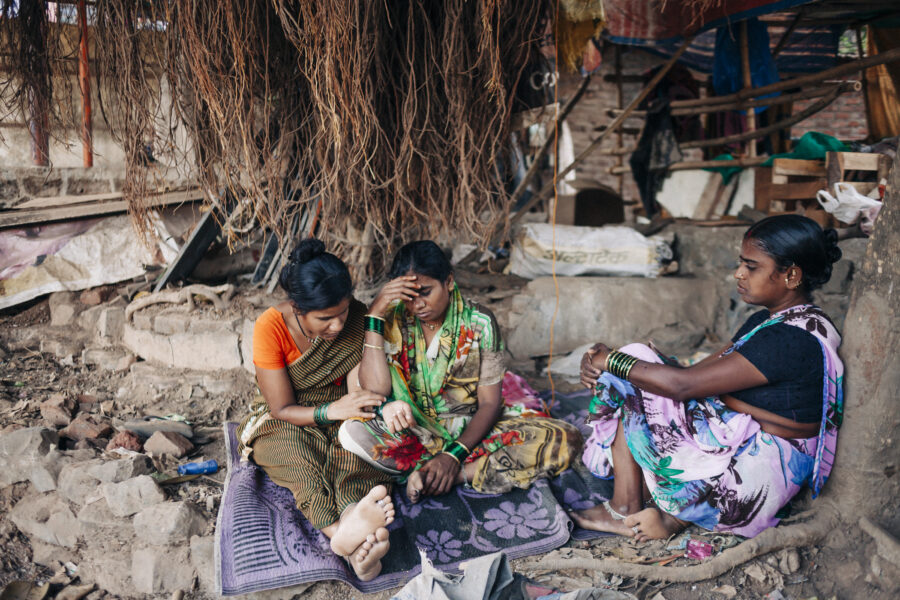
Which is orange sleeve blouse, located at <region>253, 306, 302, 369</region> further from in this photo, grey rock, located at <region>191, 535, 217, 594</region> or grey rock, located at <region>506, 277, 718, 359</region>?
grey rock, located at <region>506, 277, 718, 359</region>

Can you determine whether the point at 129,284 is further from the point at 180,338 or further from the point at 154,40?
the point at 154,40

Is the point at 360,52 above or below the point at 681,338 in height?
above

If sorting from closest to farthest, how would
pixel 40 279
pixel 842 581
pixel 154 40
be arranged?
pixel 842 581 → pixel 154 40 → pixel 40 279

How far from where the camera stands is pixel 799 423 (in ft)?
7.93

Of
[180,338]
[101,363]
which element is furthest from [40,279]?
[180,338]

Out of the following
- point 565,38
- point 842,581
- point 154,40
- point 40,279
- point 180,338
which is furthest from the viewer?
point 40,279

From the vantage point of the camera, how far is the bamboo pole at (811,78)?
14.3ft

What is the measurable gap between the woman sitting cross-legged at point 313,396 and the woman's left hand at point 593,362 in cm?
88

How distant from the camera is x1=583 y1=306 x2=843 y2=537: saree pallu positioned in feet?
7.93

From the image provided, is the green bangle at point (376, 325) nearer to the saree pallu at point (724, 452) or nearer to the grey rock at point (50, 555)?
the saree pallu at point (724, 452)

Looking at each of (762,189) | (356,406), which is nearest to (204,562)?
(356,406)

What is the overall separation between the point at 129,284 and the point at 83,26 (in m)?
2.78

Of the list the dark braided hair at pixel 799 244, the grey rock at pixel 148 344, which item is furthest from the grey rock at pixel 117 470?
the dark braided hair at pixel 799 244

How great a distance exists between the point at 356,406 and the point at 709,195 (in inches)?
183
